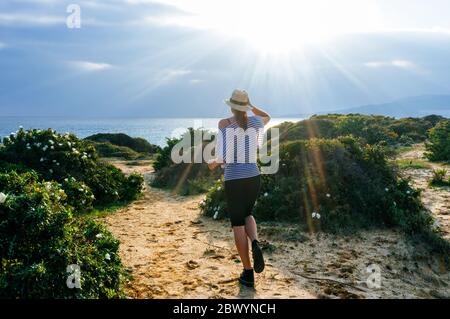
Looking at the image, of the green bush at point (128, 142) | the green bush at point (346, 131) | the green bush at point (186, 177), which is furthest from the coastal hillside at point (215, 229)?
the green bush at point (128, 142)

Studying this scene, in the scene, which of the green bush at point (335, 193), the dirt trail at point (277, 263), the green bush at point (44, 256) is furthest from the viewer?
the green bush at point (335, 193)

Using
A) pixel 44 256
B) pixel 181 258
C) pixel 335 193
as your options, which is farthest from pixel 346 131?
pixel 44 256

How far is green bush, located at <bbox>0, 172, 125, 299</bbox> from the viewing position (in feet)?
15.4

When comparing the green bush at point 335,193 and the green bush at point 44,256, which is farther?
the green bush at point 335,193

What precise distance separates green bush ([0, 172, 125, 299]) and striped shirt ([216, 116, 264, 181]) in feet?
6.66

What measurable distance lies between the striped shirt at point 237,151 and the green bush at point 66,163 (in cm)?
631

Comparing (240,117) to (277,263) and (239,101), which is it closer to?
(239,101)

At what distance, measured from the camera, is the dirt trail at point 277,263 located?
5977 mm

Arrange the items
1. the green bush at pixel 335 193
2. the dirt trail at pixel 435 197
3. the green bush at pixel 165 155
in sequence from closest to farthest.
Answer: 1. the green bush at pixel 335 193
2. the dirt trail at pixel 435 197
3. the green bush at pixel 165 155

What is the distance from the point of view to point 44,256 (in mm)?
5051

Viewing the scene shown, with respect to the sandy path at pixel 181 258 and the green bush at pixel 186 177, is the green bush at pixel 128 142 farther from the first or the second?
the sandy path at pixel 181 258

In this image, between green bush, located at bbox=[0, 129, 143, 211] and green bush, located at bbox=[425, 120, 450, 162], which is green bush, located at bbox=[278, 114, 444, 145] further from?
green bush, located at bbox=[0, 129, 143, 211]
